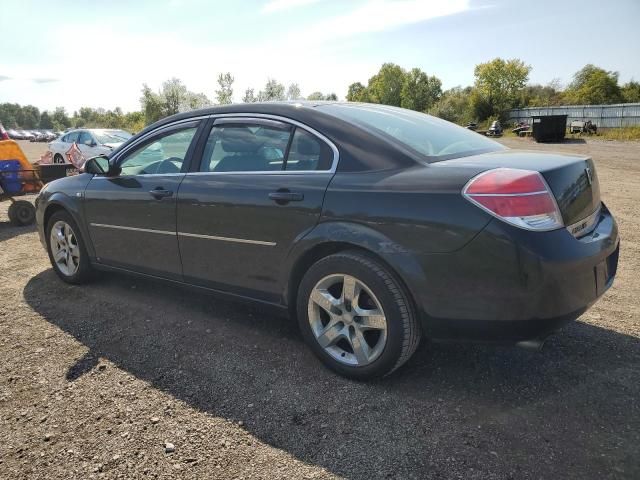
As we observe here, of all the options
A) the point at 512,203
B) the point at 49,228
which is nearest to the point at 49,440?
the point at 512,203

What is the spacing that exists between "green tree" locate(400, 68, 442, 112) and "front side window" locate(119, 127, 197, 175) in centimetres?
10447

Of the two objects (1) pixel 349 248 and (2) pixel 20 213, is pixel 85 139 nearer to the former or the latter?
(2) pixel 20 213

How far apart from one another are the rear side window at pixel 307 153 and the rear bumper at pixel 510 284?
0.88 m

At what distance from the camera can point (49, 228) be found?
4.67m

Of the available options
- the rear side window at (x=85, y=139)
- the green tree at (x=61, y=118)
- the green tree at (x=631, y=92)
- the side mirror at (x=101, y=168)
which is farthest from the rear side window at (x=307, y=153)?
the green tree at (x=61, y=118)

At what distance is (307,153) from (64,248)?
117 inches

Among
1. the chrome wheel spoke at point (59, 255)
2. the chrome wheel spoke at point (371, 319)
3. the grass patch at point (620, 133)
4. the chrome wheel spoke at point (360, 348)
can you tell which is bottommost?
the grass patch at point (620, 133)

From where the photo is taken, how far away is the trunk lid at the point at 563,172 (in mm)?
2352

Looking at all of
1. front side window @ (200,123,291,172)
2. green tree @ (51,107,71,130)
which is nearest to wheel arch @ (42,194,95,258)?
front side window @ (200,123,291,172)

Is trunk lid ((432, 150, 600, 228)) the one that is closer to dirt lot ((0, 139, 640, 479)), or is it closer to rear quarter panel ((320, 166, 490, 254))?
rear quarter panel ((320, 166, 490, 254))

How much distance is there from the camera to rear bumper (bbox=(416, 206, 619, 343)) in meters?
2.20

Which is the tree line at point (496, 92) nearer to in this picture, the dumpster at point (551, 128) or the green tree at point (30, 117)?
the dumpster at point (551, 128)

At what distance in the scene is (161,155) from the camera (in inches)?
148

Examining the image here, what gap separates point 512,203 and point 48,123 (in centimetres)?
16982
